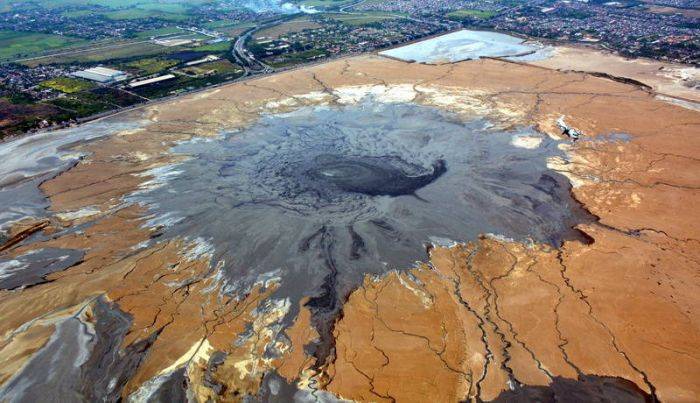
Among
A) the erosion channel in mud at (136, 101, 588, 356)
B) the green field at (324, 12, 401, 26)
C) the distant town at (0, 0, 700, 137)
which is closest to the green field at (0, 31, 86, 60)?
the distant town at (0, 0, 700, 137)

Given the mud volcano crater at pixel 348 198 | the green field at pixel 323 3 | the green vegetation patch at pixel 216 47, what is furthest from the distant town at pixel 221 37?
the mud volcano crater at pixel 348 198

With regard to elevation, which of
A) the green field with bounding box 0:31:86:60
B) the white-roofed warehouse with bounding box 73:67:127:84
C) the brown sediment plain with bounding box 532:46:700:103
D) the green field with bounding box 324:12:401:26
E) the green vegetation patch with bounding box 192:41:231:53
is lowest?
the white-roofed warehouse with bounding box 73:67:127:84

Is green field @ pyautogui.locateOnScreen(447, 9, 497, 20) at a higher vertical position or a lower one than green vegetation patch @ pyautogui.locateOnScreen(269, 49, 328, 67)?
higher

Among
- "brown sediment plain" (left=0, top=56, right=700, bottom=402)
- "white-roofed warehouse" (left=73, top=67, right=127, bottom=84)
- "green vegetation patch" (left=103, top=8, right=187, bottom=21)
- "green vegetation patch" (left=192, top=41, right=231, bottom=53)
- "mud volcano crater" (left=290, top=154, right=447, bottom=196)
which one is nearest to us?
"brown sediment plain" (left=0, top=56, right=700, bottom=402)

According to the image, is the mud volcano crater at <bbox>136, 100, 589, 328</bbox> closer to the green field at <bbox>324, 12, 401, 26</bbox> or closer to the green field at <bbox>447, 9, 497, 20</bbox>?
the green field at <bbox>324, 12, 401, 26</bbox>

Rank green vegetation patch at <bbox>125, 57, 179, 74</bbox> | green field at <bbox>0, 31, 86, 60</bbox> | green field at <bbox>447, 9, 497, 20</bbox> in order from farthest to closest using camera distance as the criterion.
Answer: green field at <bbox>447, 9, 497, 20</bbox>, green field at <bbox>0, 31, 86, 60</bbox>, green vegetation patch at <bbox>125, 57, 179, 74</bbox>

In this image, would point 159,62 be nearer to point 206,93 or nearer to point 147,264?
point 206,93

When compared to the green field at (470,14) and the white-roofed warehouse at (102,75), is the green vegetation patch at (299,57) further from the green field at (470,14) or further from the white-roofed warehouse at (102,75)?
the green field at (470,14)

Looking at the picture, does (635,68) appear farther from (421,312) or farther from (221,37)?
(221,37)
